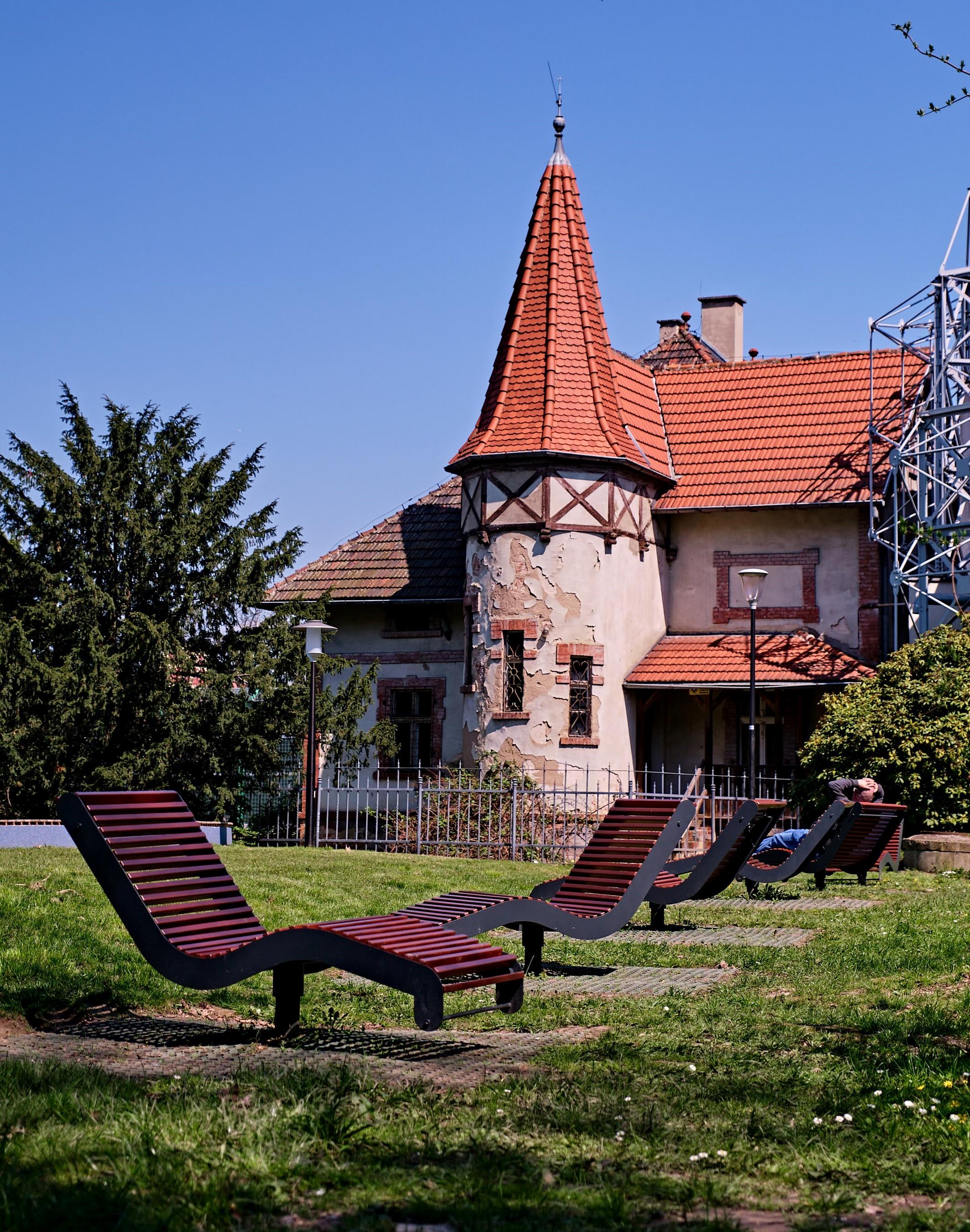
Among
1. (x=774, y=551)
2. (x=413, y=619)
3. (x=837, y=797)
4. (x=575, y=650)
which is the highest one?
(x=774, y=551)

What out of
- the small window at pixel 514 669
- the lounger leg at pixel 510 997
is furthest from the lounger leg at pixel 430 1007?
the small window at pixel 514 669

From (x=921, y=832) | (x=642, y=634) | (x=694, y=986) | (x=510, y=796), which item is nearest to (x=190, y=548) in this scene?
(x=510, y=796)

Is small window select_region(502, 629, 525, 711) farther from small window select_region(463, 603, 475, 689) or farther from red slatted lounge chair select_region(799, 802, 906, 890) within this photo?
red slatted lounge chair select_region(799, 802, 906, 890)

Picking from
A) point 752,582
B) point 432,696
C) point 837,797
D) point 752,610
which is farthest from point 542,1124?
point 432,696

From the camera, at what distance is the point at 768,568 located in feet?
104

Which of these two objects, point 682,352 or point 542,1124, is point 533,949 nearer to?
point 542,1124

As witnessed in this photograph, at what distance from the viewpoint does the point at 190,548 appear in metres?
27.1

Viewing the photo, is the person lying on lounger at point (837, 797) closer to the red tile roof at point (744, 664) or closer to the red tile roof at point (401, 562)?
the red tile roof at point (744, 664)

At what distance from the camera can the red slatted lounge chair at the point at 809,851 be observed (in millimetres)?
16031

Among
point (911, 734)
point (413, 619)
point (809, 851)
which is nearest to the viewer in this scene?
point (809, 851)

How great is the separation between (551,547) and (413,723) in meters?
6.21

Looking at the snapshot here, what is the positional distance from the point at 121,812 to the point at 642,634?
24411mm

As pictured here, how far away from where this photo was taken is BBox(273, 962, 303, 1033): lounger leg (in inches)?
282

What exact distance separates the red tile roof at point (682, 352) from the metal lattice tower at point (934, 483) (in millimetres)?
10656
